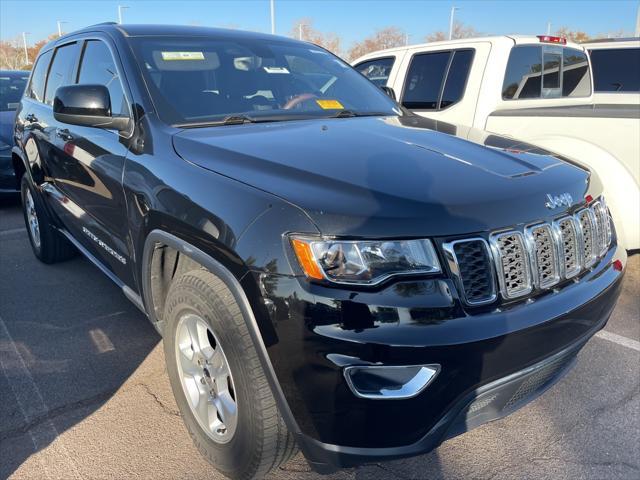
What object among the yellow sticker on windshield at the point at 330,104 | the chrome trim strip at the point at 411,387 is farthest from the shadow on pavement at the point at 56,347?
the yellow sticker on windshield at the point at 330,104

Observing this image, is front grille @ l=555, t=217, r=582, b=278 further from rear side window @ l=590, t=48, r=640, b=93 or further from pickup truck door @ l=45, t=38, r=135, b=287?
rear side window @ l=590, t=48, r=640, b=93

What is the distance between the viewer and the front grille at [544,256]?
1906mm

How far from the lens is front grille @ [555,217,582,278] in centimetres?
204

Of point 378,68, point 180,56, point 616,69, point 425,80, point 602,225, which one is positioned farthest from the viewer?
point 616,69

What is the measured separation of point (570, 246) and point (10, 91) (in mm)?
→ 7665

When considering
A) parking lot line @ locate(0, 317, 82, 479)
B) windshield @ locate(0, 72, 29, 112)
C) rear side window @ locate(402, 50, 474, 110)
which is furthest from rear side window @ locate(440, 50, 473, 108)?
windshield @ locate(0, 72, 29, 112)

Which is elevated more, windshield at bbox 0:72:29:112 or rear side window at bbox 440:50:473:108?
rear side window at bbox 440:50:473:108

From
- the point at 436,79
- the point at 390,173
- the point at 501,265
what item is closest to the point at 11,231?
the point at 436,79

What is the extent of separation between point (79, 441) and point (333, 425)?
141cm

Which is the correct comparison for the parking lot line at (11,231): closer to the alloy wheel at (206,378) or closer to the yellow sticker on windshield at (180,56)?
the yellow sticker on windshield at (180,56)

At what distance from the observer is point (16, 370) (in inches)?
120

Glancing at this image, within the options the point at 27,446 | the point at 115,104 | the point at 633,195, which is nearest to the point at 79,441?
the point at 27,446

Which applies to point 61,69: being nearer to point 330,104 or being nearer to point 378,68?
point 330,104

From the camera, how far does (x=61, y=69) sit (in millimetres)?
3998
